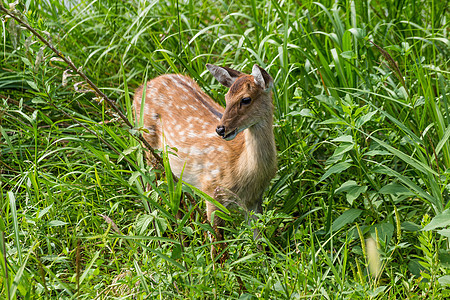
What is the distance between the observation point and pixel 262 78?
3.67m

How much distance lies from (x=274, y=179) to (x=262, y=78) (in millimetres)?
781

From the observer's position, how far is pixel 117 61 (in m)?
Answer: 5.49

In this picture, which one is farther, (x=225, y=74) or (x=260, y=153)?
(x=225, y=74)

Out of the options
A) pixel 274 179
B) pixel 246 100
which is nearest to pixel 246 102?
pixel 246 100

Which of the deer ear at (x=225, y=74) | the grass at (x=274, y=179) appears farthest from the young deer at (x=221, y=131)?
the grass at (x=274, y=179)

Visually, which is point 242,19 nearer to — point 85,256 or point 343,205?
point 343,205

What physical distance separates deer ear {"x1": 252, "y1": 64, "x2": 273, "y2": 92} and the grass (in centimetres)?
23

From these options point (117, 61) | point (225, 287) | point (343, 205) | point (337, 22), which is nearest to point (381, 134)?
point (343, 205)

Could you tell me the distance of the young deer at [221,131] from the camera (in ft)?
12.0

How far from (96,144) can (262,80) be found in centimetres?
150

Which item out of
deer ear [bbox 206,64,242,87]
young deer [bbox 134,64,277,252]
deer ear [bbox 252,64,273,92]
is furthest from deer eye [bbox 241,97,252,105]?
deer ear [bbox 206,64,242,87]

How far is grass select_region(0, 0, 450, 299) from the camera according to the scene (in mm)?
2775

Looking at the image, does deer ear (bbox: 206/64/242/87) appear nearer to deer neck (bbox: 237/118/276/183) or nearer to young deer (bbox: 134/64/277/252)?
young deer (bbox: 134/64/277/252)

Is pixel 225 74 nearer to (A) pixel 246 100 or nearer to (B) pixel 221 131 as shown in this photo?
(A) pixel 246 100
